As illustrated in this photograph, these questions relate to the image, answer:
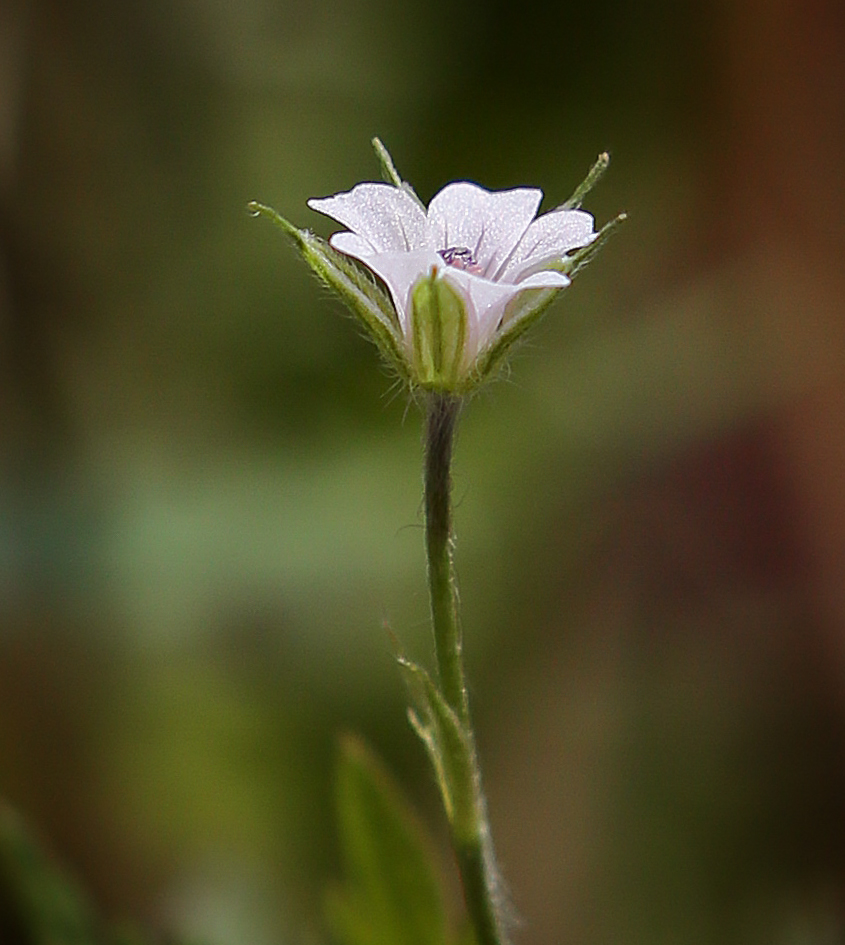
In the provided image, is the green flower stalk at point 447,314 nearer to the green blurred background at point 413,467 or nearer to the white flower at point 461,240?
the white flower at point 461,240

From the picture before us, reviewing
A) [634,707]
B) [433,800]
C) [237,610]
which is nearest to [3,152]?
[237,610]

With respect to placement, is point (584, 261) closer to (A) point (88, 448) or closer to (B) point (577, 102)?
(A) point (88, 448)

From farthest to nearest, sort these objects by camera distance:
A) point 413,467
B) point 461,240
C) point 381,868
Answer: point 413,467 → point 381,868 → point 461,240

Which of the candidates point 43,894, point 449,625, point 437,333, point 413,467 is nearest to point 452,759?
point 449,625

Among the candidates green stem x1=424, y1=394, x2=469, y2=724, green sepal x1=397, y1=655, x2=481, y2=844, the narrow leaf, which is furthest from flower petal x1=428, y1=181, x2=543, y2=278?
the narrow leaf

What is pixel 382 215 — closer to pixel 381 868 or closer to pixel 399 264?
pixel 399 264

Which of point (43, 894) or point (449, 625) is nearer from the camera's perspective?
point (449, 625)

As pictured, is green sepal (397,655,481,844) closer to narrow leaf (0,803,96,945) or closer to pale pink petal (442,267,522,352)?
pale pink petal (442,267,522,352)

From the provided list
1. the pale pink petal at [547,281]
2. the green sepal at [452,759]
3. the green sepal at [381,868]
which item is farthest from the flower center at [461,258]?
the green sepal at [381,868]
